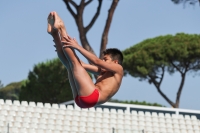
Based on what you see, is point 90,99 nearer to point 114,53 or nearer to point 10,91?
point 114,53

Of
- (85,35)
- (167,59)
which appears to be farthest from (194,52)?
(85,35)

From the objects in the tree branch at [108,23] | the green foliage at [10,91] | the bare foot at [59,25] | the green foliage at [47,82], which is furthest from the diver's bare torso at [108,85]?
the green foliage at [10,91]

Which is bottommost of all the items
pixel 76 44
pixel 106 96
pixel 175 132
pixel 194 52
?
pixel 175 132

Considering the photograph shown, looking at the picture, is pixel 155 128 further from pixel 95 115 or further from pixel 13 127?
pixel 13 127

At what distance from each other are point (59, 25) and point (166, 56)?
23.6m

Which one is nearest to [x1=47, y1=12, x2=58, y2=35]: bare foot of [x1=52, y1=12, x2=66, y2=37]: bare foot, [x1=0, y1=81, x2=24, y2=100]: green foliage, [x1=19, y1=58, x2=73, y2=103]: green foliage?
[x1=52, y1=12, x2=66, y2=37]: bare foot

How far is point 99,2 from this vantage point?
20.8 metres

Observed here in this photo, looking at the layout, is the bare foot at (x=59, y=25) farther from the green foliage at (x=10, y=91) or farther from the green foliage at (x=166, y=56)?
the green foliage at (x=10, y=91)

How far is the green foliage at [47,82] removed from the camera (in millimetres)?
27703

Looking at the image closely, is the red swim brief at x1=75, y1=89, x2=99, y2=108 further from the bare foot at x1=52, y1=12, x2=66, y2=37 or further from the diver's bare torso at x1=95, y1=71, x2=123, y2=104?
the bare foot at x1=52, y1=12, x2=66, y2=37

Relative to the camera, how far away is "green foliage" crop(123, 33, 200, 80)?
27672 millimetres

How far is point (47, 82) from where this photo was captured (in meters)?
28.0

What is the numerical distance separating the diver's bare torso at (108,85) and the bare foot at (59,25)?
737 millimetres

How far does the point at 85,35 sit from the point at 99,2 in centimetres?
192
